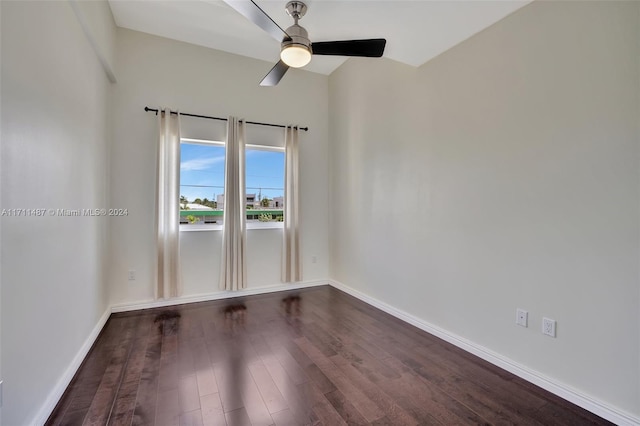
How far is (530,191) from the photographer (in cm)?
204

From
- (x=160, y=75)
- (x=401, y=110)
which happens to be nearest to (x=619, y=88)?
(x=401, y=110)

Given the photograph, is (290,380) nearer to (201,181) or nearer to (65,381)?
(65,381)

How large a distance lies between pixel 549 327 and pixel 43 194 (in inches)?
128

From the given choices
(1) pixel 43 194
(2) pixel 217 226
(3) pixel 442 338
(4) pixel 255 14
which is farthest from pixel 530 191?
(2) pixel 217 226

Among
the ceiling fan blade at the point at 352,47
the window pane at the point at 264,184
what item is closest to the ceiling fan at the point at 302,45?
the ceiling fan blade at the point at 352,47

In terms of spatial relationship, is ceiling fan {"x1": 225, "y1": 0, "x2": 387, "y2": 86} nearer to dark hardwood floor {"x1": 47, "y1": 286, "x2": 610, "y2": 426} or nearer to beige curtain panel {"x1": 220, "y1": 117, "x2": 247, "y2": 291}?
beige curtain panel {"x1": 220, "y1": 117, "x2": 247, "y2": 291}

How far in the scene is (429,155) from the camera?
2840 mm

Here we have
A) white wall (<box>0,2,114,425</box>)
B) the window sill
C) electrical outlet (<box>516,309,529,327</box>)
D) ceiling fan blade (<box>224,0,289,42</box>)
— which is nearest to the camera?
white wall (<box>0,2,114,425</box>)

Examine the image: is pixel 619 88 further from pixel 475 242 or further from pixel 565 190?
pixel 475 242

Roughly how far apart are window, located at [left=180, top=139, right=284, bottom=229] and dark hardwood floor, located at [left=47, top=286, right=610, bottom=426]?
4.42 ft

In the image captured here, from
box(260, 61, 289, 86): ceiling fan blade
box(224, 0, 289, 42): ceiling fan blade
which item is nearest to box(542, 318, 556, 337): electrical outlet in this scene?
box(224, 0, 289, 42): ceiling fan blade

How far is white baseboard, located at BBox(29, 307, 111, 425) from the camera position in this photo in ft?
5.17

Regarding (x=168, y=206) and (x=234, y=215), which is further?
(x=234, y=215)

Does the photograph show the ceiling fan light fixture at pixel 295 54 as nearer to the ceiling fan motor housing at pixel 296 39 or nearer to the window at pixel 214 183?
the ceiling fan motor housing at pixel 296 39
